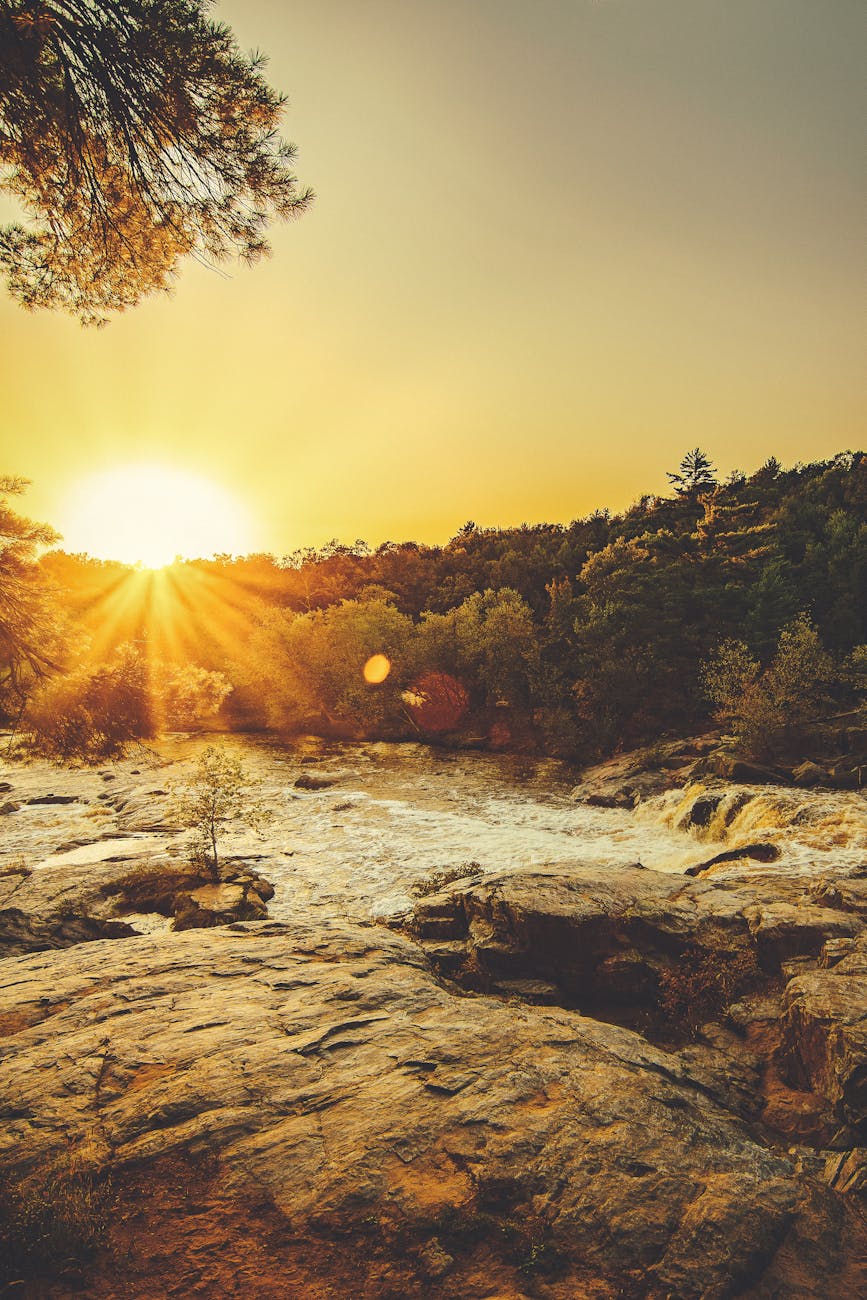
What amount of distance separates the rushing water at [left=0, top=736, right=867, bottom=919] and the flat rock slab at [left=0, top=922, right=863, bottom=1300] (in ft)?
23.8

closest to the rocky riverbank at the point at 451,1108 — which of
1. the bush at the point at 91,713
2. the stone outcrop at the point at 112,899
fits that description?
the stone outcrop at the point at 112,899

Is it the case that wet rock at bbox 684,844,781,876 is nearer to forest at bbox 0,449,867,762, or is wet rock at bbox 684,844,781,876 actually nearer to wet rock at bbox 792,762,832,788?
wet rock at bbox 792,762,832,788

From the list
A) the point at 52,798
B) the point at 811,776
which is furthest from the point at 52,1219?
the point at 811,776

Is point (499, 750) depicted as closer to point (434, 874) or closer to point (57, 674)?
point (434, 874)

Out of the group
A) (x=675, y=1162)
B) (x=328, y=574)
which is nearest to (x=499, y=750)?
(x=675, y=1162)

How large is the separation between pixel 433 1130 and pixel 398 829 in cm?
1649

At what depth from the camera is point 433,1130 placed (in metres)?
5.28

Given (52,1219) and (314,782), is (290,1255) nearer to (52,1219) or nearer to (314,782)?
(52,1219)

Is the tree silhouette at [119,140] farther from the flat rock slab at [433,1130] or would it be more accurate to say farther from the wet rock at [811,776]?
the wet rock at [811,776]

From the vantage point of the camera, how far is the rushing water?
16484 mm

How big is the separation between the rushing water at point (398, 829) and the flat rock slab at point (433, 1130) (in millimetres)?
7241

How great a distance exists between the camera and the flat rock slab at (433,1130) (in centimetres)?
436

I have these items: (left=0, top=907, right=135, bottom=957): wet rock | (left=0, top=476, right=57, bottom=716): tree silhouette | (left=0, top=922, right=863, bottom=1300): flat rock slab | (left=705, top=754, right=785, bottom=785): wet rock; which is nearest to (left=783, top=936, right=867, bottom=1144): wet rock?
(left=0, top=922, right=863, bottom=1300): flat rock slab

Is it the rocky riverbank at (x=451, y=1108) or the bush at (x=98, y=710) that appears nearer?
the rocky riverbank at (x=451, y=1108)
